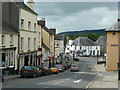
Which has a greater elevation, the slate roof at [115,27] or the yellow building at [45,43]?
the slate roof at [115,27]

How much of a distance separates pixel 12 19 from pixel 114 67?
24.9 metres

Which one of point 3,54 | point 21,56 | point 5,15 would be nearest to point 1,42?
point 3,54

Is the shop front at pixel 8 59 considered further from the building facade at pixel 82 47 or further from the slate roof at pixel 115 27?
the building facade at pixel 82 47

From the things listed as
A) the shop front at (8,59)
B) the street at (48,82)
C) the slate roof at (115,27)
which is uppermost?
the slate roof at (115,27)

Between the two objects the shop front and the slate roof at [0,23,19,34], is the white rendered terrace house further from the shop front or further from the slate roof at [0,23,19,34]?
the shop front

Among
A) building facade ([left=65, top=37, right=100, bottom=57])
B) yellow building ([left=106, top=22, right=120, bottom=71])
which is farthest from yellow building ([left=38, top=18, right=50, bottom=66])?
building facade ([left=65, top=37, right=100, bottom=57])

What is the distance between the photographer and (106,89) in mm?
19047

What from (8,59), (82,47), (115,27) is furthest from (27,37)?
(82,47)

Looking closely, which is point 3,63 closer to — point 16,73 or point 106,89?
point 16,73

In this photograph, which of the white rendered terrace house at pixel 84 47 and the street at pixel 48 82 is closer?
the street at pixel 48 82

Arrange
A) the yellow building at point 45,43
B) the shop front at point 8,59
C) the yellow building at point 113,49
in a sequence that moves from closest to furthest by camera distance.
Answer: the shop front at point 8,59 → the yellow building at point 113,49 → the yellow building at point 45,43

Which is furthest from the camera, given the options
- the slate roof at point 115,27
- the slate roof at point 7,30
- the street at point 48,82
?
the slate roof at point 115,27

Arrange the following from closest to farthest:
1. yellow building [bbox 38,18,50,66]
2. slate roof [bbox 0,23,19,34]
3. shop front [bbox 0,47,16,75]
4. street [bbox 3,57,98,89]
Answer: street [bbox 3,57,98,89] < slate roof [bbox 0,23,19,34] < shop front [bbox 0,47,16,75] < yellow building [bbox 38,18,50,66]

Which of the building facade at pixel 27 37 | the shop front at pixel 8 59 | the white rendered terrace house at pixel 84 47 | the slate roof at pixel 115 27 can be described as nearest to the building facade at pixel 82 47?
the white rendered terrace house at pixel 84 47
